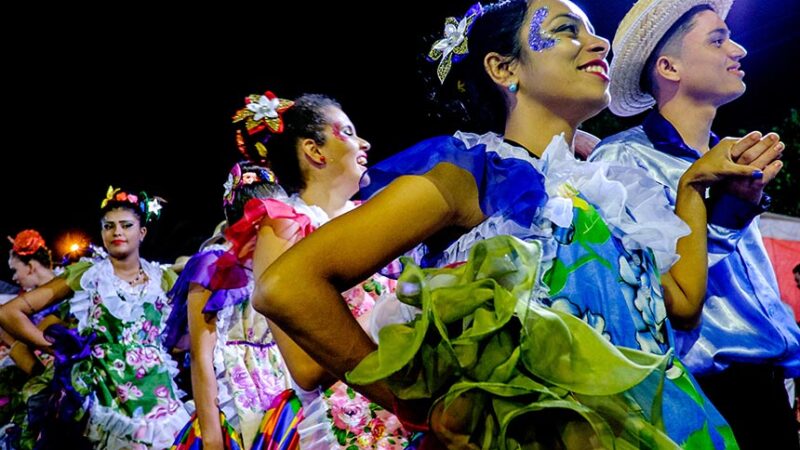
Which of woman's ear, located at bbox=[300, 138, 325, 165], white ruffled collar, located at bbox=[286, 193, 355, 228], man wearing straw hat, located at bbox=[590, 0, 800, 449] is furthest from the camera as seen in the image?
woman's ear, located at bbox=[300, 138, 325, 165]

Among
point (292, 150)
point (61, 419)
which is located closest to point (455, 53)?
point (292, 150)

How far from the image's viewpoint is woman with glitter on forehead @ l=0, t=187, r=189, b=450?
5707mm

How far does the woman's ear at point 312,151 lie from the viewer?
333 cm

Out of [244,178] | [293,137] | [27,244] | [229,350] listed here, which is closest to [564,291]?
[293,137]

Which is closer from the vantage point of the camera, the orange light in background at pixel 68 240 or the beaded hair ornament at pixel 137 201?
the beaded hair ornament at pixel 137 201

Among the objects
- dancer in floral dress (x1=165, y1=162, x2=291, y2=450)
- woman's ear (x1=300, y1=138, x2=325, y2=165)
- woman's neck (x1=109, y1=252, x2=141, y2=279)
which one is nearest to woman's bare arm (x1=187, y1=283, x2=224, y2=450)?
dancer in floral dress (x1=165, y1=162, x2=291, y2=450)

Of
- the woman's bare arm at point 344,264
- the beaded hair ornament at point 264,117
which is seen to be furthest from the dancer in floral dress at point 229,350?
the woman's bare arm at point 344,264

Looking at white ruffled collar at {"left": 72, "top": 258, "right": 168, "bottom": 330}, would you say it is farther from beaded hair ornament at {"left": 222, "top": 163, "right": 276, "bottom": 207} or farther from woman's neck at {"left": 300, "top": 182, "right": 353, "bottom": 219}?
woman's neck at {"left": 300, "top": 182, "right": 353, "bottom": 219}

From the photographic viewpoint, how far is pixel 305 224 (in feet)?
8.97

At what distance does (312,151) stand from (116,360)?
3338 millimetres

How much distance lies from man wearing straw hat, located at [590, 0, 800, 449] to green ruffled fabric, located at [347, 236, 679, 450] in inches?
36.6

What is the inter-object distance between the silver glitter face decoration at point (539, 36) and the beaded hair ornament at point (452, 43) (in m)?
Answer: 0.19

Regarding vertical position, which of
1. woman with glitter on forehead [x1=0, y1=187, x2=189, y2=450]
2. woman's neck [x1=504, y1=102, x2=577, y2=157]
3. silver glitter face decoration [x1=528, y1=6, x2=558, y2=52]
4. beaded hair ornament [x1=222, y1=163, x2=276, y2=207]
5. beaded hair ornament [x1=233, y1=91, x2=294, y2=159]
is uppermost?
beaded hair ornament [x1=233, y1=91, x2=294, y2=159]

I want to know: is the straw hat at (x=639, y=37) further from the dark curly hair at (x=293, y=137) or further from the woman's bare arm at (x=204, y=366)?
the woman's bare arm at (x=204, y=366)
